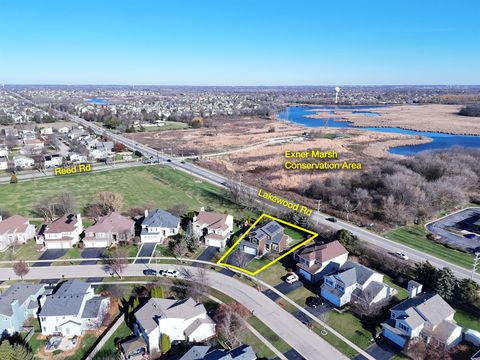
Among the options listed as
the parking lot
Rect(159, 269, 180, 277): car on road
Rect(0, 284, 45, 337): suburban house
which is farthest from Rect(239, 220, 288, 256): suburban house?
Rect(0, 284, 45, 337): suburban house

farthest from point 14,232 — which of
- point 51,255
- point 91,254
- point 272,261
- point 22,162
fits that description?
point 22,162

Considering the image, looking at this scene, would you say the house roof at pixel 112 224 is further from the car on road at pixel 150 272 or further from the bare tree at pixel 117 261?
the car on road at pixel 150 272

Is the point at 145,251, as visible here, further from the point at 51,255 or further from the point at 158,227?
the point at 51,255

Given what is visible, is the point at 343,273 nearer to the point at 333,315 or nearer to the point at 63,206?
the point at 333,315

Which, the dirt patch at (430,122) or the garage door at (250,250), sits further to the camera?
the dirt patch at (430,122)

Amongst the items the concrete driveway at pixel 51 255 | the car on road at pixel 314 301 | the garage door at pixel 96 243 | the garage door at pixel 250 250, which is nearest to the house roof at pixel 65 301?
the concrete driveway at pixel 51 255
